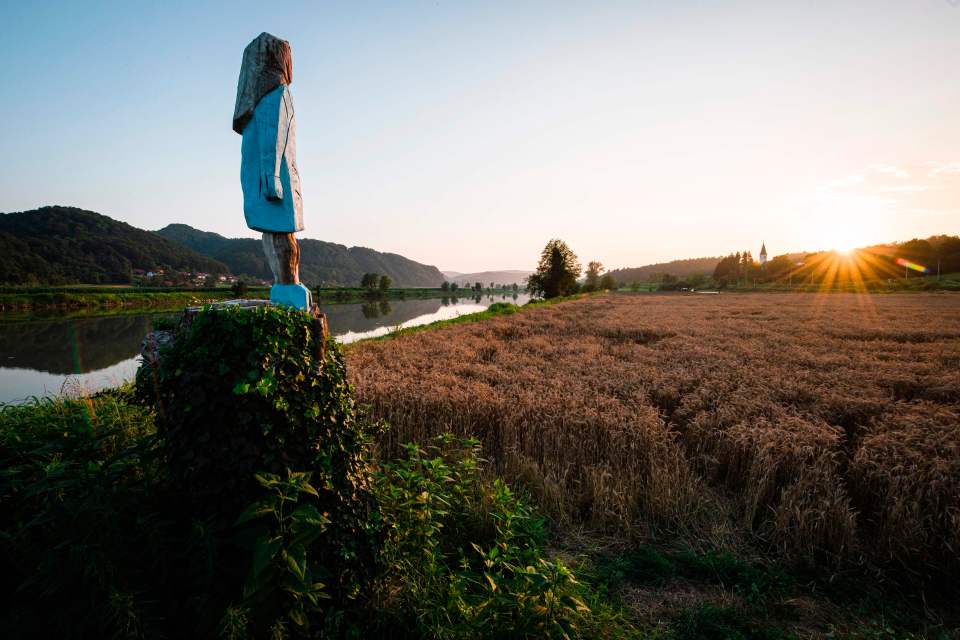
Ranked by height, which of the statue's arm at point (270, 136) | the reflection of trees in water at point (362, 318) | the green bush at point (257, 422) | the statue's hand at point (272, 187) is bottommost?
the reflection of trees in water at point (362, 318)

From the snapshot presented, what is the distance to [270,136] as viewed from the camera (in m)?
5.21

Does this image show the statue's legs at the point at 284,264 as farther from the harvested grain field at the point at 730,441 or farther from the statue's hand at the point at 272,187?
the harvested grain field at the point at 730,441

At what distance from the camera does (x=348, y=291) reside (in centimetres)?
10256

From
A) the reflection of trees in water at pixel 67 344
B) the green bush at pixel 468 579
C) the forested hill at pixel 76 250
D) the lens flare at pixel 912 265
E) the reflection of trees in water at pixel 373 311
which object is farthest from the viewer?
the lens flare at pixel 912 265

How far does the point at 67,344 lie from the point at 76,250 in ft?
325

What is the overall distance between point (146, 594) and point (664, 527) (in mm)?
4863

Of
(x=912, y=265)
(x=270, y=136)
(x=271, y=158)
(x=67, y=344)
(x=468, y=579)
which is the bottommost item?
(x=67, y=344)

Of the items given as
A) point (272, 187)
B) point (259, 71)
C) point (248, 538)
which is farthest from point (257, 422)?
point (259, 71)

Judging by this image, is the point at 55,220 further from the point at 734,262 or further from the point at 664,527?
the point at 734,262

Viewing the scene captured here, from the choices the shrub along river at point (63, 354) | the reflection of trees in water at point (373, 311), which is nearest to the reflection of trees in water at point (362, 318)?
A: the reflection of trees in water at point (373, 311)

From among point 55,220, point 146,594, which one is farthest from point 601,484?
point 55,220

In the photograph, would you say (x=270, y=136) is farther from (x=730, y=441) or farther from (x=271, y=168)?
(x=730, y=441)

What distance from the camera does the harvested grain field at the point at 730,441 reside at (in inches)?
165

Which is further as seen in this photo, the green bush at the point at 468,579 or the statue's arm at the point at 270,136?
the statue's arm at the point at 270,136
